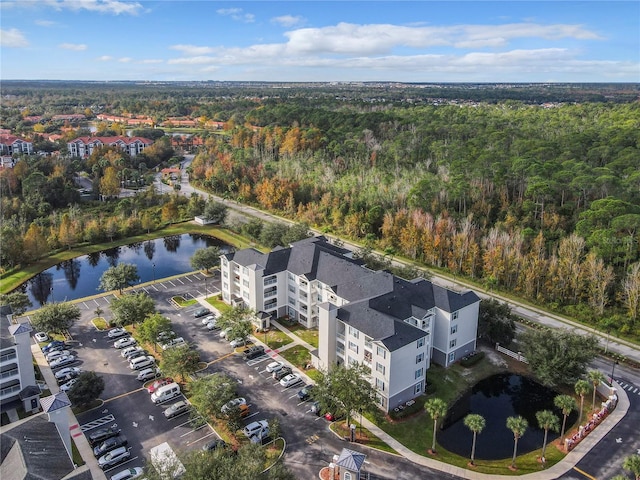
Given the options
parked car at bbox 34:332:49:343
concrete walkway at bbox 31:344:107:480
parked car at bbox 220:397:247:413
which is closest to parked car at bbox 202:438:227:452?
parked car at bbox 220:397:247:413

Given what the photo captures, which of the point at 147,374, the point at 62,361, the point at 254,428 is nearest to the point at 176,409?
the point at 147,374

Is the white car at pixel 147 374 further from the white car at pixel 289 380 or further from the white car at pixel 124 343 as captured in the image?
the white car at pixel 289 380

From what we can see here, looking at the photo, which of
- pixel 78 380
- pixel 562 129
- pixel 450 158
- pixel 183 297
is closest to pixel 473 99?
pixel 562 129

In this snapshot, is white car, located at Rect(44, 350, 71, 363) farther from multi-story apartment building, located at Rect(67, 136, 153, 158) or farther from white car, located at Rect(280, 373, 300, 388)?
multi-story apartment building, located at Rect(67, 136, 153, 158)

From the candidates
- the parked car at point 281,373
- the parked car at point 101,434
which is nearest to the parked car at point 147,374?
the parked car at point 101,434

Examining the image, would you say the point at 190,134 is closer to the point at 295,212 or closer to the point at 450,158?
the point at 295,212

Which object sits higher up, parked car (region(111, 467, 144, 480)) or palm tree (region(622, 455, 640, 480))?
palm tree (region(622, 455, 640, 480))

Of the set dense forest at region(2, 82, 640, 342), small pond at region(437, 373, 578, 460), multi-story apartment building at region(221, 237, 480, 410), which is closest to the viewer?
small pond at region(437, 373, 578, 460)
